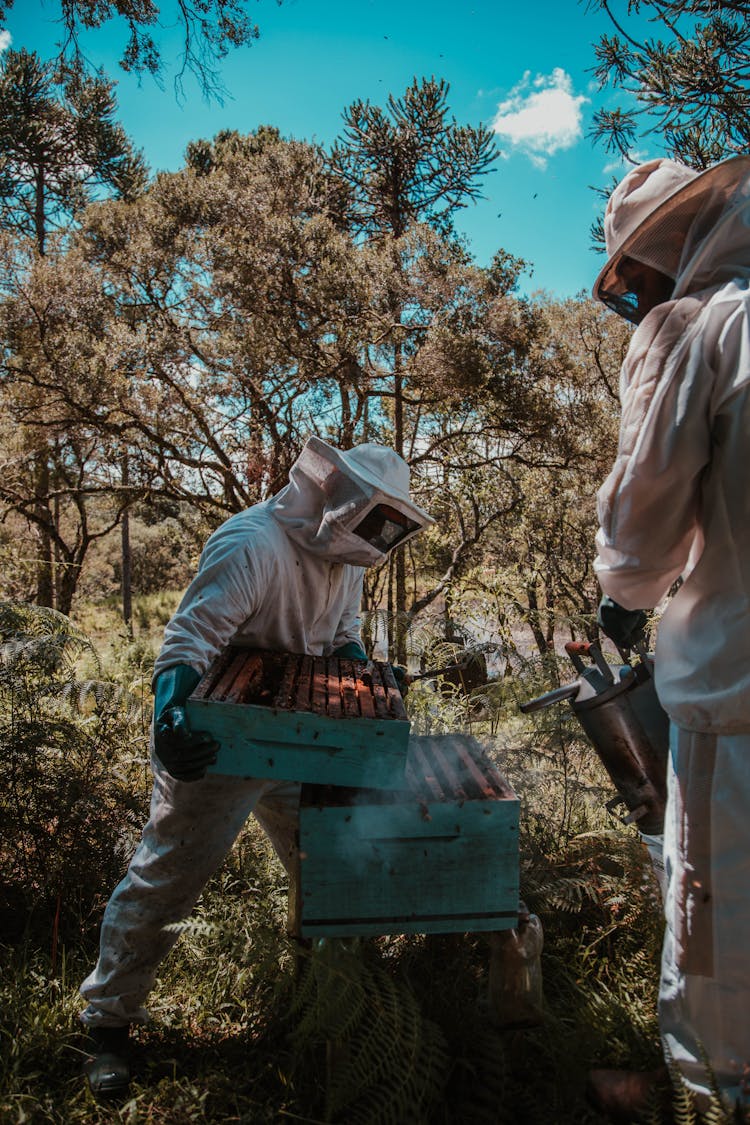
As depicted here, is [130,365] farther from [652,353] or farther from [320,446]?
[652,353]

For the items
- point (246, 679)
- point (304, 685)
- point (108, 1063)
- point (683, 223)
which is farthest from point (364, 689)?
point (683, 223)

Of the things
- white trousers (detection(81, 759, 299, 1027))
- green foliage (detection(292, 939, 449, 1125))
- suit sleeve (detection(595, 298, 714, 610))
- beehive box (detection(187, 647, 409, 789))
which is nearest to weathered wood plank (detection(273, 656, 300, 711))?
beehive box (detection(187, 647, 409, 789))

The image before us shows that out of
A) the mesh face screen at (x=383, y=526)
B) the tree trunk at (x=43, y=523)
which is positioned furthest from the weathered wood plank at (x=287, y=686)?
the tree trunk at (x=43, y=523)

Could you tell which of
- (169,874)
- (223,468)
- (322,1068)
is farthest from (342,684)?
(223,468)

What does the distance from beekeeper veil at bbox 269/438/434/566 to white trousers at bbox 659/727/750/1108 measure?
1.25 metres

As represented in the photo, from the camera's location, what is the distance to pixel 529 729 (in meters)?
3.93

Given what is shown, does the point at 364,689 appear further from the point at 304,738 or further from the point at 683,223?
the point at 683,223

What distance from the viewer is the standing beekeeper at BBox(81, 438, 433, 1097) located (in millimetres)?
2195

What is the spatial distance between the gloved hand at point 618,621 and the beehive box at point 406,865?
631 mm

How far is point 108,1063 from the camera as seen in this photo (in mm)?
2232

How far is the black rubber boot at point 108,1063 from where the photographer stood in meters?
2.18

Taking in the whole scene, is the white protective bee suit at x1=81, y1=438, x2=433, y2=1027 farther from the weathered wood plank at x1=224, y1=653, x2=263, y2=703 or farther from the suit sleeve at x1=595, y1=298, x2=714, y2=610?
the suit sleeve at x1=595, y1=298, x2=714, y2=610

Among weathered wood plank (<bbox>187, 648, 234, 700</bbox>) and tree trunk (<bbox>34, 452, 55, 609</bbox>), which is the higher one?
tree trunk (<bbox>34, 452, 55, 609</bbox>)

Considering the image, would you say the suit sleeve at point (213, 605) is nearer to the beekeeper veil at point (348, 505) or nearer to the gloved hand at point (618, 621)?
the beekeeper veil at point (348, 505)
